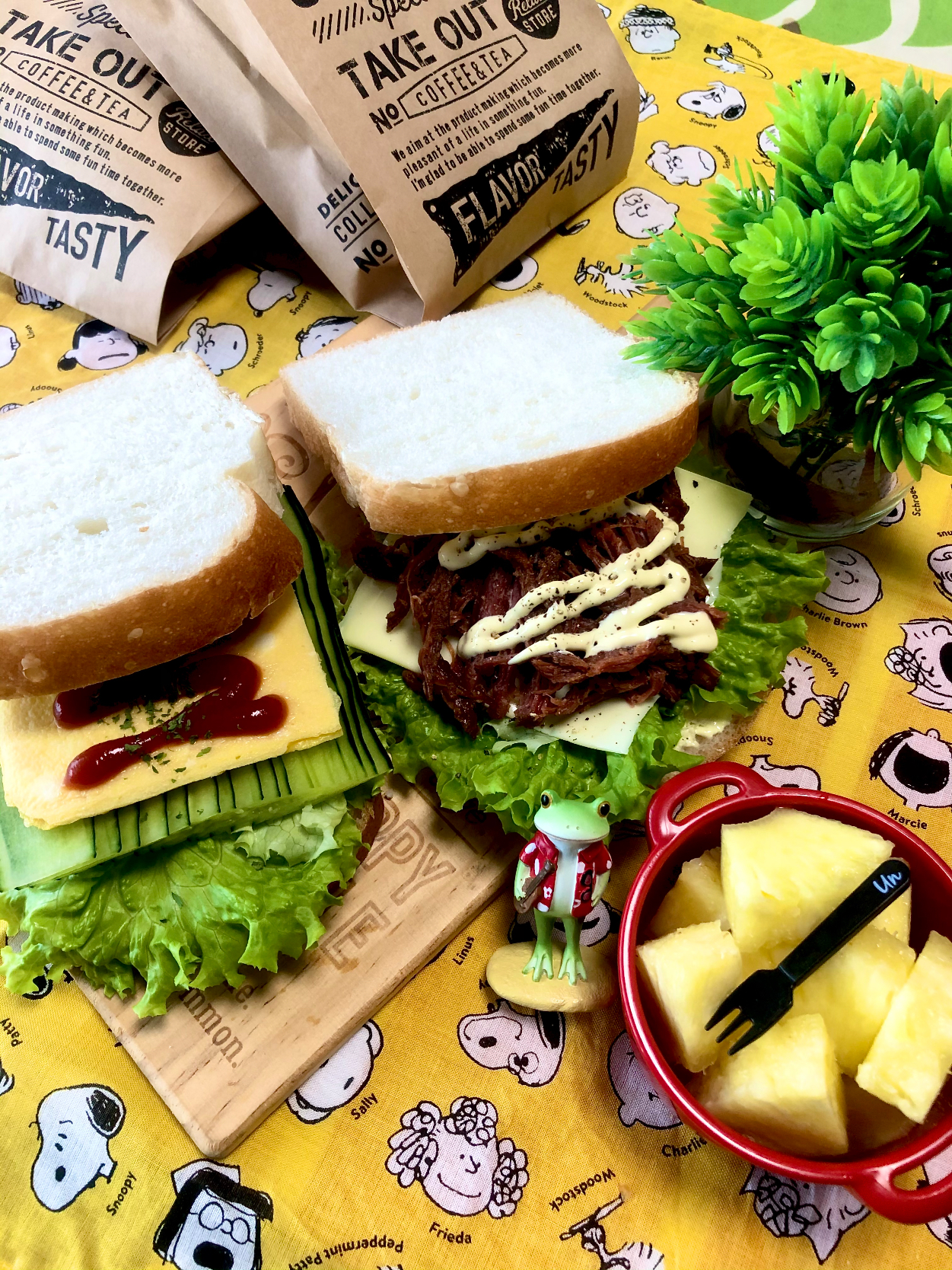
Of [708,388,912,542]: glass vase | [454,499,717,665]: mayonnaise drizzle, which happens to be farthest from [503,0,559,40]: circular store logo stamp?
[454,499,717,665]: mayonnaise drizzle

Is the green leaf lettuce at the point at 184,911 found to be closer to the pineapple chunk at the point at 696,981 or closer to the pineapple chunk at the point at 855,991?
the pineapple chunk at the point at 696,981

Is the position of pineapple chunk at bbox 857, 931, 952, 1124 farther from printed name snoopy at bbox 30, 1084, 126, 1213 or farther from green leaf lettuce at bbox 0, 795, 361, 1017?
printed name snoopy at bbox 30, 1084, 126, 1213

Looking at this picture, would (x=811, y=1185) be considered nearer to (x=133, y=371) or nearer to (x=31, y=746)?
(x=31, y=746)

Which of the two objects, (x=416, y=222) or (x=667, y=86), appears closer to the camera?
(x=416, y=222)

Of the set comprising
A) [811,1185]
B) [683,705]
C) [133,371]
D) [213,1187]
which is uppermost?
[133,371]

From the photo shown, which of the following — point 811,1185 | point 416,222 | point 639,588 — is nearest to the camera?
point 811,1185

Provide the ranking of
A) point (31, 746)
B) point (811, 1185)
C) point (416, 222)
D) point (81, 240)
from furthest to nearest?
1. point (81, 240)
2. point (416, 222)
3. point (31, 746)
4. point (811, 1185)

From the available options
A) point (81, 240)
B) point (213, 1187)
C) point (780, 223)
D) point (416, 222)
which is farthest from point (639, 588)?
point (81, 240)
